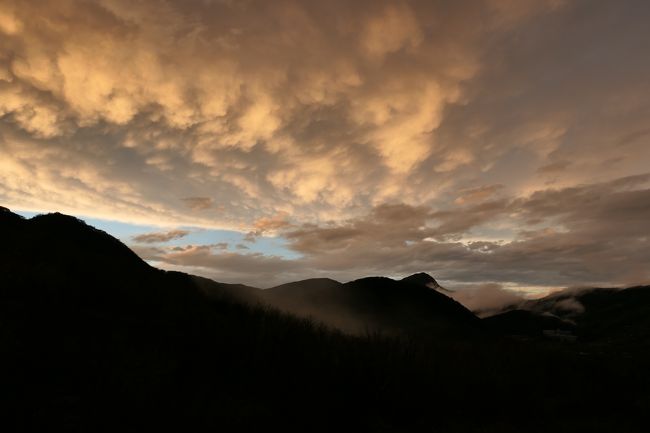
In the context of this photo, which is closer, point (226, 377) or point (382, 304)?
point (226, 377)

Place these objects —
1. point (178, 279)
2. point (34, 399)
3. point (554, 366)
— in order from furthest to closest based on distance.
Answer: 1. point (178, 279)
2. point (554, 366)
3. point (34, 399)

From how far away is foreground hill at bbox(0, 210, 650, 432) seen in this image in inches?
239

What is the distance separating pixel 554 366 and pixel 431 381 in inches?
295

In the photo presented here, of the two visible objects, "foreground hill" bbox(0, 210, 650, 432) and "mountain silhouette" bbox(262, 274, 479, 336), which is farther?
"mountain silhouette" bbox(262, 274, 479, 336)

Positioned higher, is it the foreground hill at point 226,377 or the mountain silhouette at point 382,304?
the mountain silhouette at point 382,304

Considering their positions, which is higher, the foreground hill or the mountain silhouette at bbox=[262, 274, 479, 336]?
the mountain silhouette at bbox=[262, 274, 479, 336]

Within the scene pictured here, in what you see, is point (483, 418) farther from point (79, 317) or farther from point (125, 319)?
point (79, 317)

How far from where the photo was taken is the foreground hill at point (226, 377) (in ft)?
20.0

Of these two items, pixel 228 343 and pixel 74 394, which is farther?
pixel 228 343

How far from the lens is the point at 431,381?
30.0 feet

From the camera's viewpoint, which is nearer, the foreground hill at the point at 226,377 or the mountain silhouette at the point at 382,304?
the foreground hill at the point at 226,377

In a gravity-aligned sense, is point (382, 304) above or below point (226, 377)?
above

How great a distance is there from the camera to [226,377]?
780cm

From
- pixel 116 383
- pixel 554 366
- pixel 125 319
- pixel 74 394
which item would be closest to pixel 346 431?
pixel 116 383
